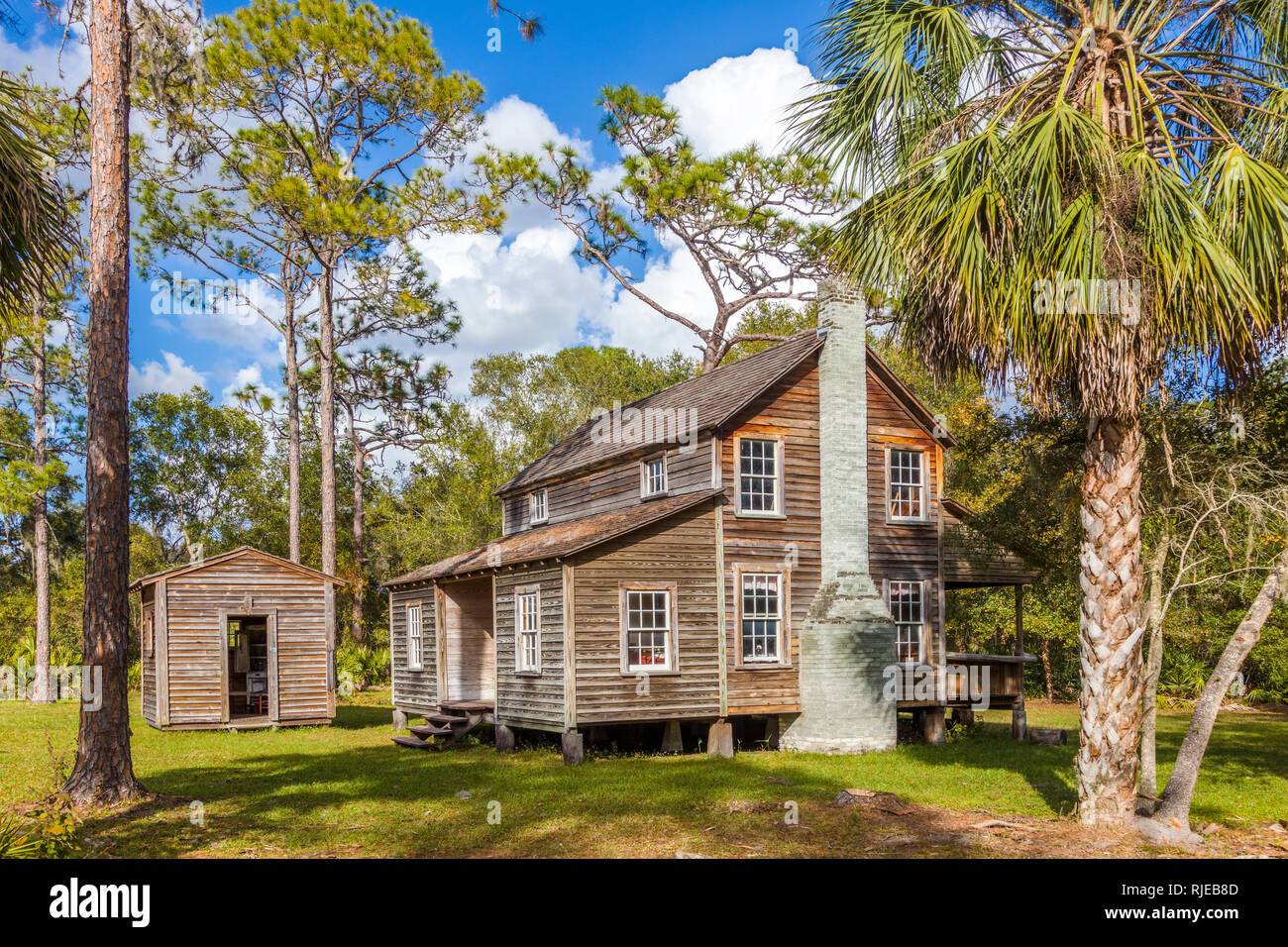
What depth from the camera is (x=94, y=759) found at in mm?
12641

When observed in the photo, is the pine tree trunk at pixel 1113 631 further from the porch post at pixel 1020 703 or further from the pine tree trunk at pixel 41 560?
the pine tree trunk at pixel 41 560

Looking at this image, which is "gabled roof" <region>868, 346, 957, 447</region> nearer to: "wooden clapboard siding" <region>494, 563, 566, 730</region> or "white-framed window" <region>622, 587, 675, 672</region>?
"white-framed window" <region>622, 587, 675, 672</region>

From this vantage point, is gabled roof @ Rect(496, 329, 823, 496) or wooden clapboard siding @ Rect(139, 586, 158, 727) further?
wooden clapboard siding @ Rect(139, 586, 158, 727)

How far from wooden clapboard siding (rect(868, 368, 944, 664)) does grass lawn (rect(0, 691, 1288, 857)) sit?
329cm

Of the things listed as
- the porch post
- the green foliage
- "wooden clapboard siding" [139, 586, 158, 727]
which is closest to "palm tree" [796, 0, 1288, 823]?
the porch post

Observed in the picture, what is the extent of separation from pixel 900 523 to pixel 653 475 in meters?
5.23

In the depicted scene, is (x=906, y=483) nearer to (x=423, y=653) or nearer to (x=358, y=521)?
(x=423, y=653)

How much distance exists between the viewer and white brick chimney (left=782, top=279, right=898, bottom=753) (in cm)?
1972

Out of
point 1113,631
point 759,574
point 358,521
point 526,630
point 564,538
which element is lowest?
point 526,630

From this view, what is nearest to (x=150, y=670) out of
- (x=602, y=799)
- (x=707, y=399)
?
(x=707, y=399)

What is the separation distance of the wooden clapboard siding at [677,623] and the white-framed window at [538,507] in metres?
7.31

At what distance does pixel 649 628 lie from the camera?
19047mm
